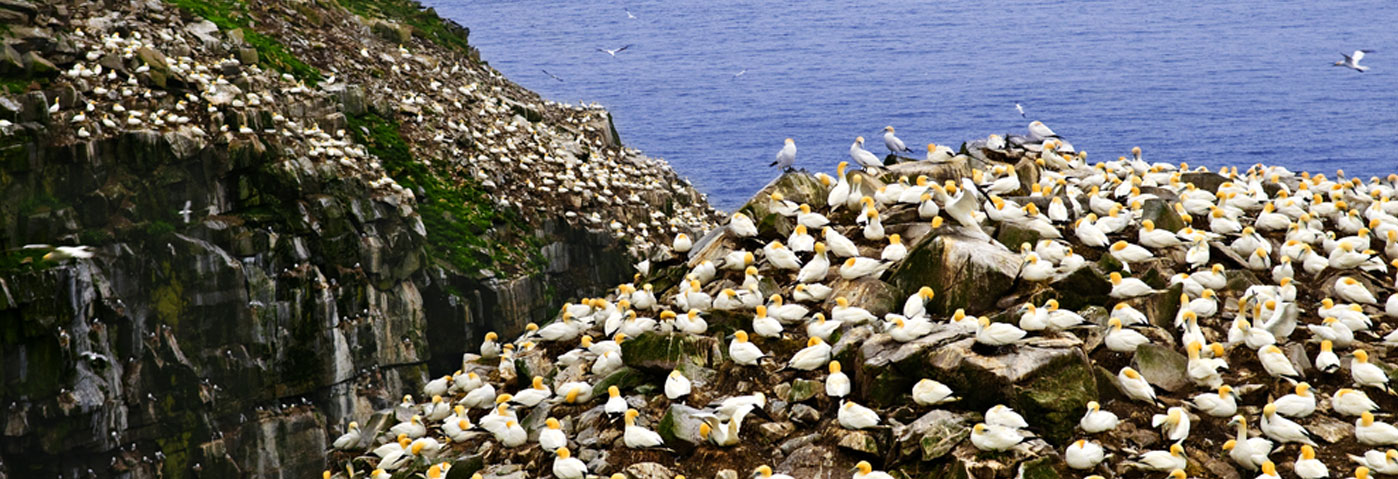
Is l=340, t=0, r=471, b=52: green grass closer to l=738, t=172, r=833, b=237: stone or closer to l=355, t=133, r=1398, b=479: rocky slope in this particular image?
l=738, t=172, r=833, b=237: stone

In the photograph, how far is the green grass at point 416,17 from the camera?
5956 cm

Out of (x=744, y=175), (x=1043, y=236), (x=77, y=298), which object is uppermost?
(x=1043, y=236)

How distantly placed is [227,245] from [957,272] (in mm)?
25958

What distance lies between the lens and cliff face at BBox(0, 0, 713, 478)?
1305 inches

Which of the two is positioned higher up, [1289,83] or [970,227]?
[970,227]

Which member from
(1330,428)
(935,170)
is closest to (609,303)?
(935,170)

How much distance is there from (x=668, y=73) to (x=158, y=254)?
103 m

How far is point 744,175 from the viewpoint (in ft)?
311

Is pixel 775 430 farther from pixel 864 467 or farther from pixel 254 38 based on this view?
pixel 254 38

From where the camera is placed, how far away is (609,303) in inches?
760

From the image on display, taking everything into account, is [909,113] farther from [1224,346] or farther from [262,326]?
[1224,346]

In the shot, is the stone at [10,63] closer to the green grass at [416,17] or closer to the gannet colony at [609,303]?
the gannet colony at [609,303]

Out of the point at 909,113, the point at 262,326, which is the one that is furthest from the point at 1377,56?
the point at 262,326

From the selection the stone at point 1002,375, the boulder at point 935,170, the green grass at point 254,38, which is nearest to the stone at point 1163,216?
the boulder at point 935,170
